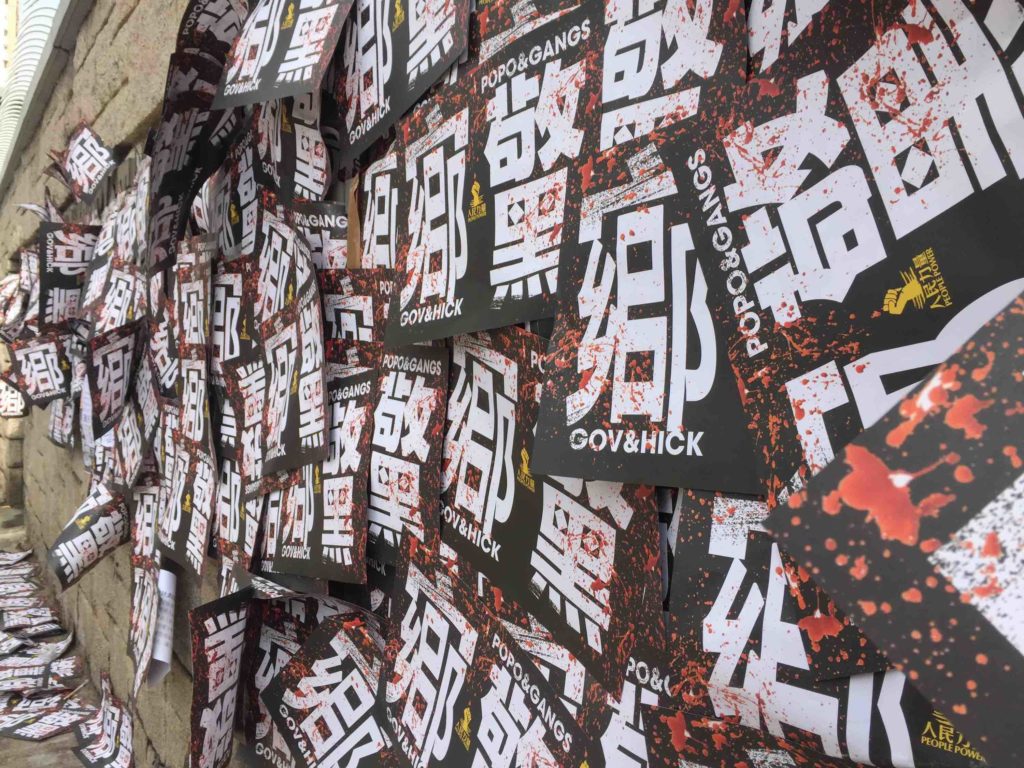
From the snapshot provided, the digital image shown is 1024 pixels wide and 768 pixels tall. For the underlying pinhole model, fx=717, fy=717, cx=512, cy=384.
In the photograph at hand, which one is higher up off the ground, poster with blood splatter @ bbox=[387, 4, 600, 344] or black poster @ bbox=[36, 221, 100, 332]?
black poster @ bbox=[36, 221, 100, 332]

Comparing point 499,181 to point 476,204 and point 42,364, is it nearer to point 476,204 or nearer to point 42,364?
point 476,204

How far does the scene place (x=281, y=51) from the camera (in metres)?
0.77

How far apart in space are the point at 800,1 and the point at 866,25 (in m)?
0.05

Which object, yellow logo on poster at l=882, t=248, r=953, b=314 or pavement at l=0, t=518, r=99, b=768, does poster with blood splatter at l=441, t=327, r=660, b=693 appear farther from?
pavement at l=0, t=518, r=99, b=768

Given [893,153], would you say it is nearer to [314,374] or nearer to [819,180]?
[819,180]

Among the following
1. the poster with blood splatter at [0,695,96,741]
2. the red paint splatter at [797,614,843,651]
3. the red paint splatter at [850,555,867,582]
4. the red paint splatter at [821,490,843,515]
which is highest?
the red paint splatter at [821,490,843,515]

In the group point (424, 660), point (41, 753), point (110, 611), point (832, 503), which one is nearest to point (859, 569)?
point (832, 503)

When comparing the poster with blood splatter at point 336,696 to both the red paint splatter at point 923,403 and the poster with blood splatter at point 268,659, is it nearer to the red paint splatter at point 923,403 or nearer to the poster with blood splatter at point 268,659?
the poster with blood splatter at point 268,659

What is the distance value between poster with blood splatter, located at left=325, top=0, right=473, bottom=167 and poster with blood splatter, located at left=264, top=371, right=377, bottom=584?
0.26 meters

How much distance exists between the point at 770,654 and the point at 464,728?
0.33 meters

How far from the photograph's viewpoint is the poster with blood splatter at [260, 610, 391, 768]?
748 mm

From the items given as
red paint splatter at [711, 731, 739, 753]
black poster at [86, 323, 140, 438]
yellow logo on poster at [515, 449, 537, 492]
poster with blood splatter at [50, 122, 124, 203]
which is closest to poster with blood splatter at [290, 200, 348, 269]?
yellow logo on poster at [515, 449, 537, 492]

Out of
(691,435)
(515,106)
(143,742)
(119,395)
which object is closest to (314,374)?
(515,106)

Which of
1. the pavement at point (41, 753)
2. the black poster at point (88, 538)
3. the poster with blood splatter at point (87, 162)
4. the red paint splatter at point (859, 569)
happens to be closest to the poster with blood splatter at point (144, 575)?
the black poster at point (88, 538)
